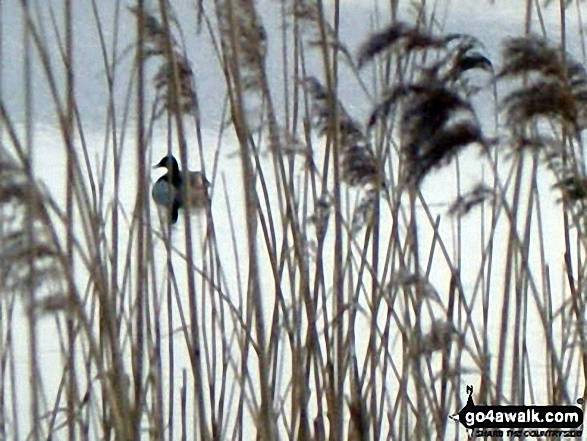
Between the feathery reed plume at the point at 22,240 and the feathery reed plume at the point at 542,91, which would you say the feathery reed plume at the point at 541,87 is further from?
the feathery reed plume at the point at 22,240

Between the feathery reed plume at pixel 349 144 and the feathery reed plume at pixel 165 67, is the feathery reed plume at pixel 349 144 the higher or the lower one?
the lower one

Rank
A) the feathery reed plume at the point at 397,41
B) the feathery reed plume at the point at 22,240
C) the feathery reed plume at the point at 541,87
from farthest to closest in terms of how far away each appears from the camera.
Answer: the feathery reed plume at the point at 397,41 → the feathery reed plume at the point at 541,87 → the feathery reed plume at the point at 22,240

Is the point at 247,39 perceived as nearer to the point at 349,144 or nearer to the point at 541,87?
the point at 349,144

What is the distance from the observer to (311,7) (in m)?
1.34

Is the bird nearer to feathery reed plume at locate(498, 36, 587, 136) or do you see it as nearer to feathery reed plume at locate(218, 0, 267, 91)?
feathery reed plume at locate(218, 0, 267, 91)

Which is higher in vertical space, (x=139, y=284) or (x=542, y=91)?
(x=542, y=91)

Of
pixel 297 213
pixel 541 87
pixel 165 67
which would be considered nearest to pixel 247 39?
pixel 165 67

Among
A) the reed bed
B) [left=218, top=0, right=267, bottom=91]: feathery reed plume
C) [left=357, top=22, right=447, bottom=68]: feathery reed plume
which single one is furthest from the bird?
Answer: [left=357, top=22, right=447, bottom=68]: feathery reed plume

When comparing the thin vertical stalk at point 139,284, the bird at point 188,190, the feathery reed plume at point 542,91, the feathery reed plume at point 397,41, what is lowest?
the thin vertical stalk at point 139,284

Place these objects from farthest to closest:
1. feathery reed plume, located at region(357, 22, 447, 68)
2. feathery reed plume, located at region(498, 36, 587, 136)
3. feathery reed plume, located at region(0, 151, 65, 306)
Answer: feathery reed plume, located at region(357, 22, 447, 68), feathery reed plume, located at region(498, 36, 587, 136), feathery reed plume, located at region(0, 151, 65, 306)

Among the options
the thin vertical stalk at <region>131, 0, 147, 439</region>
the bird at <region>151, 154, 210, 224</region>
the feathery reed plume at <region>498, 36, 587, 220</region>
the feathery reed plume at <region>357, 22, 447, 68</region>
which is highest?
the feathery reed plume at <region>357, 22, 447, 68</region>

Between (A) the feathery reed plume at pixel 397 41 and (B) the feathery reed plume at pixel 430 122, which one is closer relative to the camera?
(B) the feathery reed plume at pixel 430 122

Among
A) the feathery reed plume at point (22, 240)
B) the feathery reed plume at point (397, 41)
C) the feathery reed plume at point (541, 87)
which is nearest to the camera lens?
the feathery reed plume at point (22, 240)

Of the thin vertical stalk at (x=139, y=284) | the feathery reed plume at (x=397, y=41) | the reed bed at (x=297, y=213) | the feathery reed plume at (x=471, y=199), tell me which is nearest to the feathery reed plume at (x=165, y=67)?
the reed bed at (x=297, y=213)
